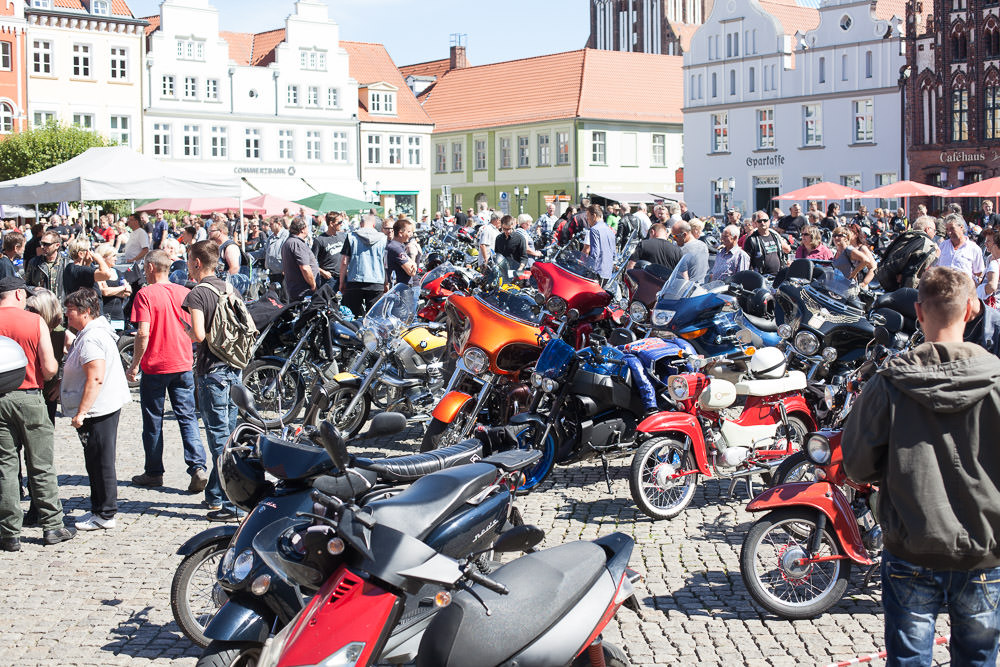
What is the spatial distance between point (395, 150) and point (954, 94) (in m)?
28.7

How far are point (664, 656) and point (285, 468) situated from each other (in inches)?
75.0

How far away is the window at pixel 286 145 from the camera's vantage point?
57.4 m

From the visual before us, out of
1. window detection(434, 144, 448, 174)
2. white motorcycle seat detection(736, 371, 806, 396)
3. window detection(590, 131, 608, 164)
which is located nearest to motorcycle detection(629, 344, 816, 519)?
white motorcycle seat detection(736, 371, 806, 396)

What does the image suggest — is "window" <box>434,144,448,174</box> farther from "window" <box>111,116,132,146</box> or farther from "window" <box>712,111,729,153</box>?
"window" <box>111,116,132,146</box>

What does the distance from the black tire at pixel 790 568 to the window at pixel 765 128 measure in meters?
49.9

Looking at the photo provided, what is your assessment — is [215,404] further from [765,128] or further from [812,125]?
[765,128]

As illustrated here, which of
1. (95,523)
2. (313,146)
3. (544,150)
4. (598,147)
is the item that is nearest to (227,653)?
(95,523)

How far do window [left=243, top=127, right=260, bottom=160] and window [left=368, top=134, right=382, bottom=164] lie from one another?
664cm

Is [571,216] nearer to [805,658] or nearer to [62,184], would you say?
[62,184]

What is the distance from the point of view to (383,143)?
61.7m

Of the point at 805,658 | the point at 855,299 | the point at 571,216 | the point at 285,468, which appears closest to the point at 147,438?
the point at 285,468

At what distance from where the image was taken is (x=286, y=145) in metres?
57.7

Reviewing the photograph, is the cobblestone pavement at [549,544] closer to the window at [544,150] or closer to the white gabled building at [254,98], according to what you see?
the white gabled building at [254,98]

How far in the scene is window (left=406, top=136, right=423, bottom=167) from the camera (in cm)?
6269
